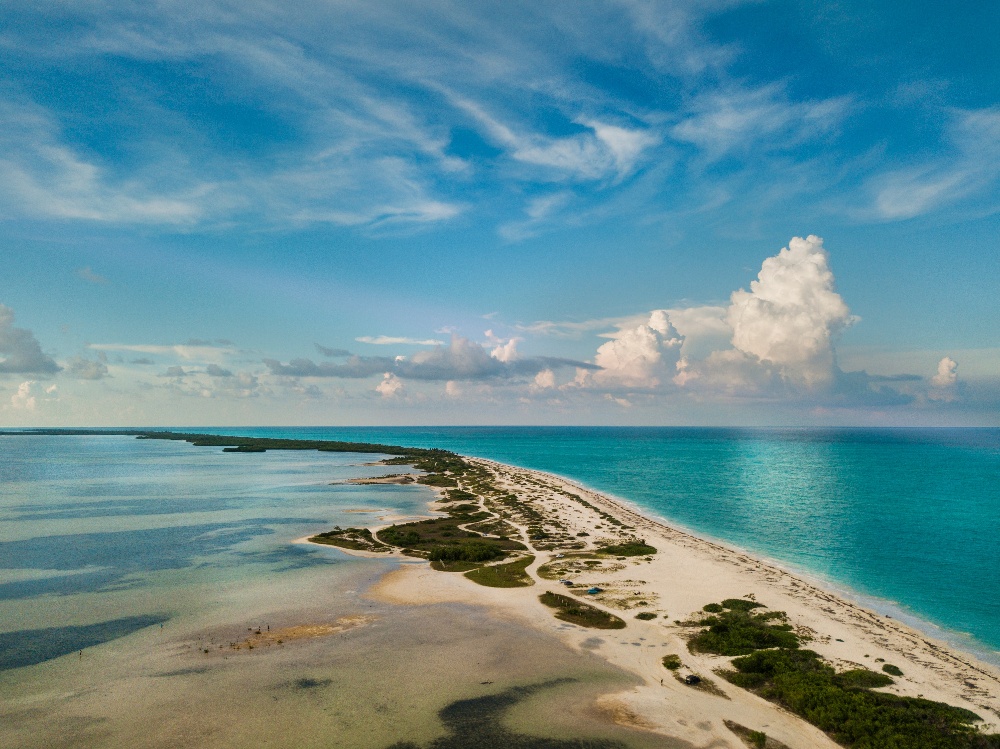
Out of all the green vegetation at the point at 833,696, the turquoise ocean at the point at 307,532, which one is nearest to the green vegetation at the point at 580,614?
the green vegetation at the point at 833,696

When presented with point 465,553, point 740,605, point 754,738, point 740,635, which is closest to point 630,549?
point 465,553

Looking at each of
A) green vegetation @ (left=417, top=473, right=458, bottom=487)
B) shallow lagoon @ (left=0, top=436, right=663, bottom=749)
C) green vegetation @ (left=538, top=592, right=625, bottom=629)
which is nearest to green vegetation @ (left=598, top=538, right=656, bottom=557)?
green vegetation @ (left=538, top=592, right=625, bottom=629)

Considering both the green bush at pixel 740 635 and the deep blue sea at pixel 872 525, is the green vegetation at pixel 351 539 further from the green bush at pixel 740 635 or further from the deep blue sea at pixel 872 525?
the deep blue sea at pixel 872 525

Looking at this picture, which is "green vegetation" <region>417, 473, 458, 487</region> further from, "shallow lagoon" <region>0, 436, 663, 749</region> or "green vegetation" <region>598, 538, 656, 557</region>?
"green vegetation" <region>598, 538, 656, 557</region>

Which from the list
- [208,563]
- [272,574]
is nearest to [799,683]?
[272,574]

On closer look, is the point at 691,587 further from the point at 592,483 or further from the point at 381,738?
the point at 592,483

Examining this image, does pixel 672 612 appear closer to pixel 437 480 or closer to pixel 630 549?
pixel 630 549
